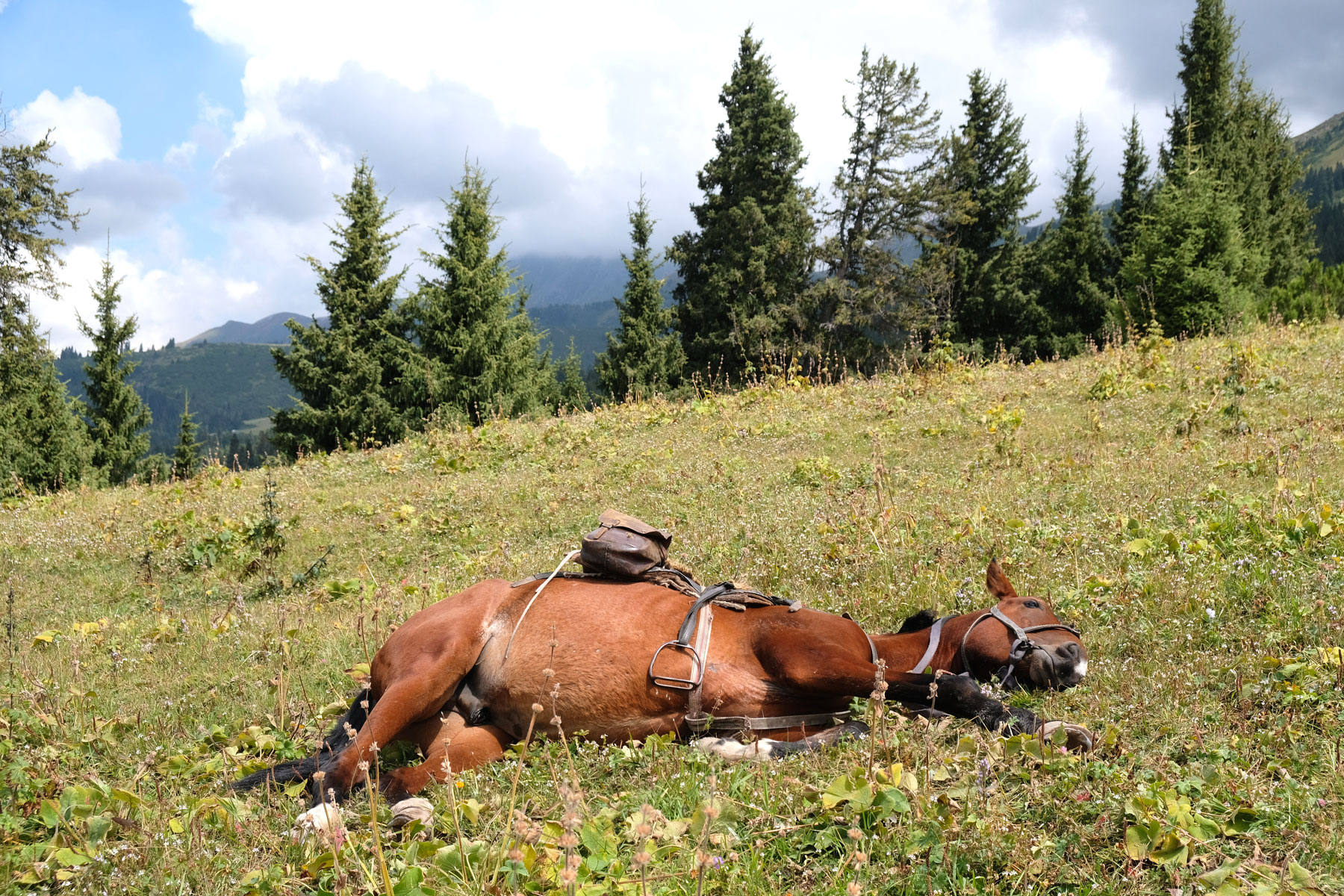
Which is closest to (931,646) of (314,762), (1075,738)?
(1075,738)

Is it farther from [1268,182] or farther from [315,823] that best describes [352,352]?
[1268,182]

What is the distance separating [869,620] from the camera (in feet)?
18.3

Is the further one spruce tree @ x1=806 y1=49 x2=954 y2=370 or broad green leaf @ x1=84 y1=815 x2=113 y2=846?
spruce tree @ x1=806 y1=49 x2=954 y2=370

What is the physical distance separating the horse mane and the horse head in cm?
26

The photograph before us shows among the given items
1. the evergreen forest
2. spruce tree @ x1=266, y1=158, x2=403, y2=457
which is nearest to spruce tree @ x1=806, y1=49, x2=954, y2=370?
the evergreen forest

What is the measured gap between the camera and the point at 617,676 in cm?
407

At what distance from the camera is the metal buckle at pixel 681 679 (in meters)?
4.00

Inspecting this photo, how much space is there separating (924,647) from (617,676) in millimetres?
1817

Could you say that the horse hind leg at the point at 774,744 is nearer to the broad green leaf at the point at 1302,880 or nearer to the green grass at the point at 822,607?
the green grass at the point at 822,607

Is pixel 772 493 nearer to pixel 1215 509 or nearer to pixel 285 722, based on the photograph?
pixel 1215 509

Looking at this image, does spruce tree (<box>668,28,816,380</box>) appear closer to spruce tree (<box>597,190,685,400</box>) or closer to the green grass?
spruce tree (<box>597,190,685,400</box>)

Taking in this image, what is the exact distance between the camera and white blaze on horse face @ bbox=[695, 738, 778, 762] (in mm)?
3830

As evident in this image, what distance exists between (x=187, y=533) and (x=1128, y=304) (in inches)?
900

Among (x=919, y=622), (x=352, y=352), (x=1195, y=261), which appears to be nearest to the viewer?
(x=919, y=622)
